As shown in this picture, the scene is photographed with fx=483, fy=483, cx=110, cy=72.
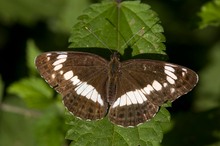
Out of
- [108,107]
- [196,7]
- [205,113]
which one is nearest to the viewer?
[108,107]

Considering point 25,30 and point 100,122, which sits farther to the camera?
point 25,30

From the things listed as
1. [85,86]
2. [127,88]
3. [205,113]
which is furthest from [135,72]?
[205,113]

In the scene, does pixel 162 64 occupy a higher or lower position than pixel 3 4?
lower

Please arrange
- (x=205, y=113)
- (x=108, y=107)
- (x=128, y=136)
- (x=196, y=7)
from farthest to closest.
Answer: (x=196, y=7), (x=205, y=113), (x=108, y=107), (x=128, y=136)

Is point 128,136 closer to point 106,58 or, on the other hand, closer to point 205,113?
point 106,58

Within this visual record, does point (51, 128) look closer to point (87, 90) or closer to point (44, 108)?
point (44, 108)

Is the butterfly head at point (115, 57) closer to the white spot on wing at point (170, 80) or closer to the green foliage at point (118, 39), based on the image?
the green foliage at point (118, 39)

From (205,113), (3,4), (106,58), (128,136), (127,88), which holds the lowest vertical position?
(205,113)
